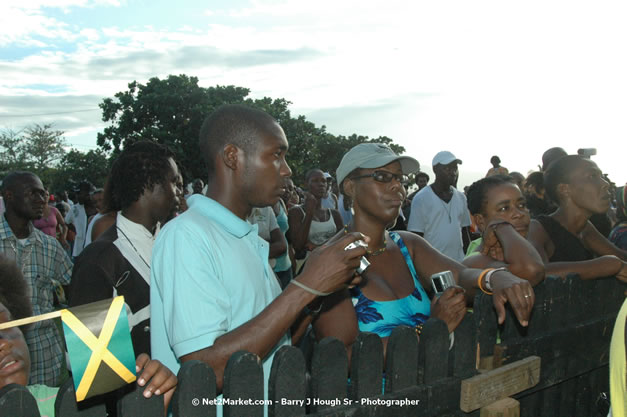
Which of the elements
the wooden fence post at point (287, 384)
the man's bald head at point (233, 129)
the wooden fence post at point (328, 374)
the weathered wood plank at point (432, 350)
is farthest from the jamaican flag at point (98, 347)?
the weathered wood plank at point (432, 350)

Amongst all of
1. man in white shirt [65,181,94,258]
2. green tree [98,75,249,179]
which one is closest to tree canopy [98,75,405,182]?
green tree [98,75,249,179]

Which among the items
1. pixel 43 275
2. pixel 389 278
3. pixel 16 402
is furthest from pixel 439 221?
pixel 16 402

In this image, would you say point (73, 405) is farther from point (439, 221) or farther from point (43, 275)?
point (439, 221)

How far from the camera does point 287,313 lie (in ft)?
5.41

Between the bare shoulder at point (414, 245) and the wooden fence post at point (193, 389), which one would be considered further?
the bare shoulder at point (414, 245)

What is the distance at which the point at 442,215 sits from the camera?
6191 millimetres

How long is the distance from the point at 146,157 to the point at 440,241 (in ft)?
13.1

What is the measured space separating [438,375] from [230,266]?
112 cm

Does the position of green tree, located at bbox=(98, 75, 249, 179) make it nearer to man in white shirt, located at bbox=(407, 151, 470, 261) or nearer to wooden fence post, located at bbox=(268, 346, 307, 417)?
man in white shirt, located at bbox=(407, 151, 470, 261)

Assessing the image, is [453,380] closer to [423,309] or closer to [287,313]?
[423,309]

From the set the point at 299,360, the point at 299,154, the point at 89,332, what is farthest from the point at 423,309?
the point at 299,154

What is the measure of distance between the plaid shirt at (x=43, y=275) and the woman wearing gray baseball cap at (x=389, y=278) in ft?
6.85

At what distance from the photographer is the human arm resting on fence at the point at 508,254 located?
2.73 m

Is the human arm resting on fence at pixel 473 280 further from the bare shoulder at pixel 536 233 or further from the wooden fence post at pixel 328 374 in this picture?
the bare shoulder at pixel 536 233
